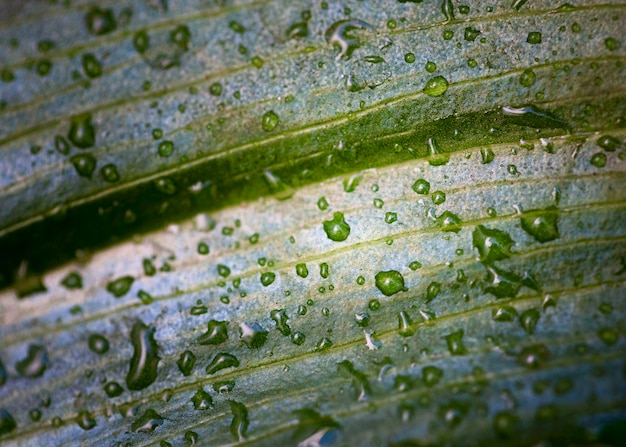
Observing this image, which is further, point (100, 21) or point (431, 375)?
point (431, 375)

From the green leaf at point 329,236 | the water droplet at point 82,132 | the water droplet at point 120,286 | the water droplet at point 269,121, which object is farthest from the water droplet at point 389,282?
the water droplet at point 82,132

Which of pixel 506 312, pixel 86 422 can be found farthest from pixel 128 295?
pixel 506 312

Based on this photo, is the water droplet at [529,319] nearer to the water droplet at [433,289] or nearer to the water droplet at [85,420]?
the water droplet at [433,289]

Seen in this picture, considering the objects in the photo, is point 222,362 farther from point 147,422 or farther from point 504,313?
point 504,313

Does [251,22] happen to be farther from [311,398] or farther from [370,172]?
[311,398]

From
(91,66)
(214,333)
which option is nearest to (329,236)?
(214,333)

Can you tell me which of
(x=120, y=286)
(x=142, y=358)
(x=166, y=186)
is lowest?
(x=142, y=358)
